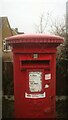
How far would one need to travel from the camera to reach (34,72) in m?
4.93

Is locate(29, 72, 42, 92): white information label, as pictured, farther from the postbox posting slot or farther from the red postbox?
the postbox posting slot

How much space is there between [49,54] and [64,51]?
11.1 ft

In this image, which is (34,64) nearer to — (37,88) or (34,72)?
(34,72)

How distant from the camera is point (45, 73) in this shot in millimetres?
4949

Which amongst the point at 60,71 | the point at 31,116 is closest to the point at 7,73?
the point at 60,71

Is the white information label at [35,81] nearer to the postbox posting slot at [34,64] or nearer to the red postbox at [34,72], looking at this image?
the red postbox at [34,72]

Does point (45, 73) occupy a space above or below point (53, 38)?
below

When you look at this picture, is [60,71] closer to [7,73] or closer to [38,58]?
[7,73]

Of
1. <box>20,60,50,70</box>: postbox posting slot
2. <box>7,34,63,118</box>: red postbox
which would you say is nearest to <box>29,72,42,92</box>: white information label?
<box>7,34,63,118</box>: red postbox

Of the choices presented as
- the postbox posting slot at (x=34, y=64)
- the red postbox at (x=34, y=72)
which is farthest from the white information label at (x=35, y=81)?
the postbox posting slot at (x=34, y=64)

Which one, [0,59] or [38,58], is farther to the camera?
[0,59]

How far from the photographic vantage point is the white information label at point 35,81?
4941 mm

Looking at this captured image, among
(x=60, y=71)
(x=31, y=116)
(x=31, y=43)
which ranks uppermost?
(x=31, y=43)

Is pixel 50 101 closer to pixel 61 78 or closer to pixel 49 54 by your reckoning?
pixel 49 54
